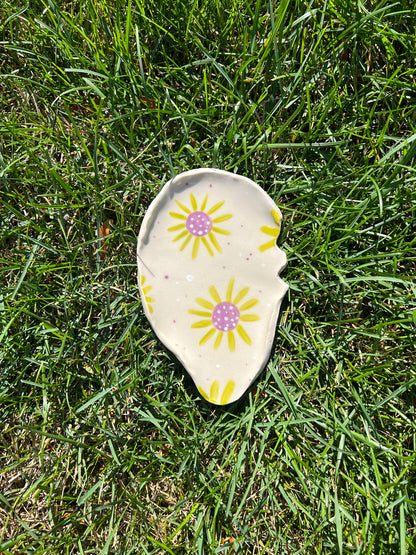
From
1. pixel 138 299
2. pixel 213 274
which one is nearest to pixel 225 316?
pixel 213 274

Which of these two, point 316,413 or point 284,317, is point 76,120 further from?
point 316,413

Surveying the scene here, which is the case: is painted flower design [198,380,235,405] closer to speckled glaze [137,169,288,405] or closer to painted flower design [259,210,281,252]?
speckled glaze [137,169,288,405]

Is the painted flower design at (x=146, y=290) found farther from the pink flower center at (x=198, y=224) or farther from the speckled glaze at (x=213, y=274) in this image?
the pink flower center at (x=198, y=224)

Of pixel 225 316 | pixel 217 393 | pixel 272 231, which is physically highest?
pixel 272 231

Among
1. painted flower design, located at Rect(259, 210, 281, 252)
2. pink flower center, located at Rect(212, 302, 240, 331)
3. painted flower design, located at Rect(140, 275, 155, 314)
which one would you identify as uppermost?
painted flower design, located at Rect(259, 210, 281, 252)

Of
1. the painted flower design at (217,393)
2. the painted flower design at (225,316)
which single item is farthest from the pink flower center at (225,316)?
the painted flower design at (217,393)

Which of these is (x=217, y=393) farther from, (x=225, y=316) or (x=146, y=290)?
(x=146, y=290)

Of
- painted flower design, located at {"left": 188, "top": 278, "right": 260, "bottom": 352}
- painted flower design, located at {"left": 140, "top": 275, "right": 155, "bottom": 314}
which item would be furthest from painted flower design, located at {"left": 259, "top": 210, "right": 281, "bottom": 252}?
painted flower design, located at {"left": 140, "top": 275, "right": 155, "bottom": 314}
